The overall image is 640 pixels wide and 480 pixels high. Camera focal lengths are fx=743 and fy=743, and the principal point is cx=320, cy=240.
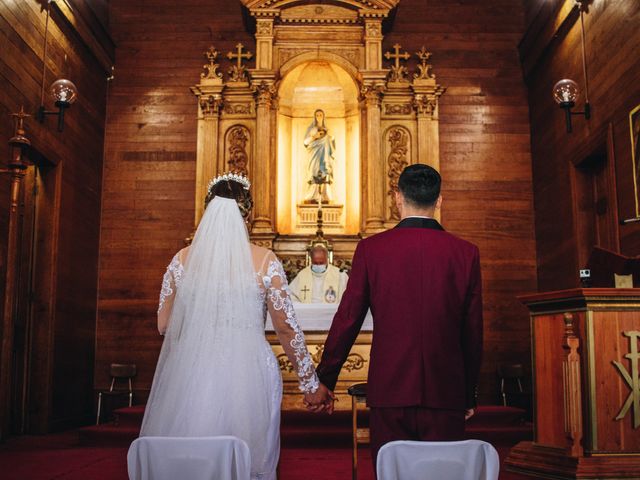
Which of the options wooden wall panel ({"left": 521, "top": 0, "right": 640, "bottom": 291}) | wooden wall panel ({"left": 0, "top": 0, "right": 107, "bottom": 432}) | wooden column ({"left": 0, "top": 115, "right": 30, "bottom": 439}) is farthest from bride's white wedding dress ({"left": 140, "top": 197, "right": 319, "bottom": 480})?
wooden wall panel ({"left": 521, "top": 0, "right": 640, "bottom": 291})

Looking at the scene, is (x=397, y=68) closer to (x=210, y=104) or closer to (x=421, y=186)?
(x=210, y=104)

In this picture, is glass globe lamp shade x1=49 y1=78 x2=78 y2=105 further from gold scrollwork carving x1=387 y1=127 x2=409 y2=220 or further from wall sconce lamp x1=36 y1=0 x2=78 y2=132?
gold scrollwork carving x1=387 y1=127 x2=409 y2=220

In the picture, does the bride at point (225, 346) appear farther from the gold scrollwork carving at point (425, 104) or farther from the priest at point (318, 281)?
the gold scrollwork carving at point (425, 104)

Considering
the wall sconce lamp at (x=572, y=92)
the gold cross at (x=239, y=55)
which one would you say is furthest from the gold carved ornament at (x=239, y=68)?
the wall sconce lamp at (x=572, y=92)

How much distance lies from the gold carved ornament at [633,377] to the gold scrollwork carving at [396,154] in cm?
486

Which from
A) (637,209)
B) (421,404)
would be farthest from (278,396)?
(637,209)

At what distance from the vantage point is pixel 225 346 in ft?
10.2

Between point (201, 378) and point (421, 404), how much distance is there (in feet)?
3.06

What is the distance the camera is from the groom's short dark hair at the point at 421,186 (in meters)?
2.83

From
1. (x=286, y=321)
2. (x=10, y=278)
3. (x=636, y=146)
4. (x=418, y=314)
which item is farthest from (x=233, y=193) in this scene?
(x=636, y=146)

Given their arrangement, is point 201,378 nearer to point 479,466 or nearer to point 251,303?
point 251,303

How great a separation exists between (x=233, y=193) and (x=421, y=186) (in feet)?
3.28

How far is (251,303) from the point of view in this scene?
3201 millimetres

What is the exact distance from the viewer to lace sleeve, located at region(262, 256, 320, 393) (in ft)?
10.8
